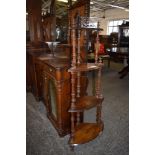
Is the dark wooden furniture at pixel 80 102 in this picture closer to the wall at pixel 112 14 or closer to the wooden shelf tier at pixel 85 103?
the wooden shelf tier at pixel 85 103

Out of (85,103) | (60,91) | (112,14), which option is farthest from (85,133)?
(112,14)

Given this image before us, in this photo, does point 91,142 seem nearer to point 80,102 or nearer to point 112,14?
point 80,102

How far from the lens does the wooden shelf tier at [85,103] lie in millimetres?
1861

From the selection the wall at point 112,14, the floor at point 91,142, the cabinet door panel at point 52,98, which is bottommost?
the floor at point 91,142

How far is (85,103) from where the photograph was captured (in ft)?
6.48

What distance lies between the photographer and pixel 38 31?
153 inches

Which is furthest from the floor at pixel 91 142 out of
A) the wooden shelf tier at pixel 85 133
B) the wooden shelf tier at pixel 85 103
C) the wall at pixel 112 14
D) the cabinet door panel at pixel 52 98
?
the wall at pixel 112 14

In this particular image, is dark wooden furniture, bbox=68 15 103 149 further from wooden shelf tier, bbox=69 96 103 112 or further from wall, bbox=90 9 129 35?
wall, bbox=90 9 129 35

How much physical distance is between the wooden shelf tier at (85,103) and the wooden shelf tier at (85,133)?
12.6 inches

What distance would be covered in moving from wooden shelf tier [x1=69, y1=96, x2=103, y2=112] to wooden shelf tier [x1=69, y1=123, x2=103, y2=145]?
1.05 feet
